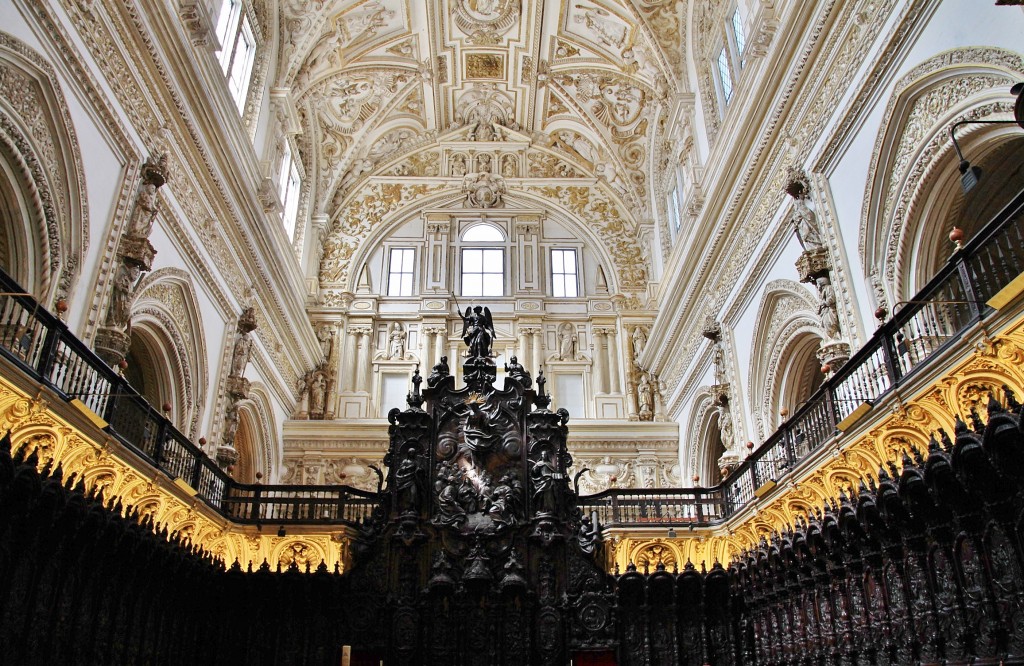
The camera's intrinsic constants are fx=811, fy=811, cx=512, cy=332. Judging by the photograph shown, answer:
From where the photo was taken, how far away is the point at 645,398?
2289cm

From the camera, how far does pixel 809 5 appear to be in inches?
497

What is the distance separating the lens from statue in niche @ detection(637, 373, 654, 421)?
22.7 meters

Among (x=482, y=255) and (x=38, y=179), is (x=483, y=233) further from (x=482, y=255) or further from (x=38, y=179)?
(x=38, y=179)

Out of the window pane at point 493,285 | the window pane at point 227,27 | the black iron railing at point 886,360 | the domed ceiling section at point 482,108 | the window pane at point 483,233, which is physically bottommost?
the black iron railing at point 886,360

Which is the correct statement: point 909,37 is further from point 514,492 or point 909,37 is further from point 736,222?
point 514,492

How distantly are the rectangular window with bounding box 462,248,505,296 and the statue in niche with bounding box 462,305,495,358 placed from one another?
19.0 feet

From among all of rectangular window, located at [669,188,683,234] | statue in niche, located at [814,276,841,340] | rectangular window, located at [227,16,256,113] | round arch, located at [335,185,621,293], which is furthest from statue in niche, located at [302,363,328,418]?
statue in niche, located at [814,276,841,340]

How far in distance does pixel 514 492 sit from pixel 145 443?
296 inches

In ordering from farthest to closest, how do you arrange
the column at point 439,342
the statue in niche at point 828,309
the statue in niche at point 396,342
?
the statue in niche at point 396,342
the column at point 439,342
the statue in niche at point 828,309

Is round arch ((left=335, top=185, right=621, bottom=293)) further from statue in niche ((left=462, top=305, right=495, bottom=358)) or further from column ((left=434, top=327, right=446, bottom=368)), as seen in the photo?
statue in niche ((left=462, top=305, right=495, bottom=358))

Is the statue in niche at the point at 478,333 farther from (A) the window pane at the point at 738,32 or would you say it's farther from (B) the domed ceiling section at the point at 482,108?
(A) the window pane at the point at 738,32

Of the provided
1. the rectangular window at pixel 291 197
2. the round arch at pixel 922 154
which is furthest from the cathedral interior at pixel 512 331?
the rectangular window at pixel 291 197

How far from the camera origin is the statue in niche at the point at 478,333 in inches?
741

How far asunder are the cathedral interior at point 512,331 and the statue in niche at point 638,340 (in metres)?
0.24
